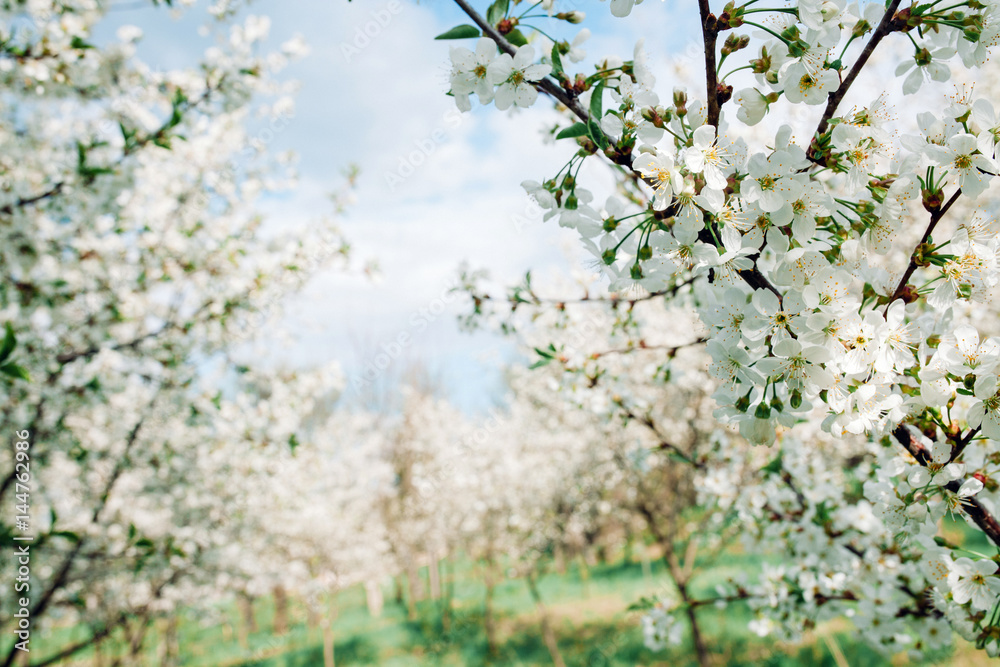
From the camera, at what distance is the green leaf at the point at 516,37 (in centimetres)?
120

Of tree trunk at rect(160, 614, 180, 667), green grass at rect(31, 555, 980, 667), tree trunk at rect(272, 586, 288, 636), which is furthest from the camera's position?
tree trunk at rect(272, 586, 288, 636)

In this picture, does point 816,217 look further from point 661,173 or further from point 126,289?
point 126,289

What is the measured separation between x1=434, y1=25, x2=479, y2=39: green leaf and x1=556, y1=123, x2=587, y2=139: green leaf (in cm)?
31

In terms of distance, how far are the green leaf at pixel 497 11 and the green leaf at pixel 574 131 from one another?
344 millimetres

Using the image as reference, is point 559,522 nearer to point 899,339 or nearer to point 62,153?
point 62,153

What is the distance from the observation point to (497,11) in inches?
46.6

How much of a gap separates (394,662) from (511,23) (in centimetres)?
1183

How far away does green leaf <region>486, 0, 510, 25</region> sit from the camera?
1.18 m

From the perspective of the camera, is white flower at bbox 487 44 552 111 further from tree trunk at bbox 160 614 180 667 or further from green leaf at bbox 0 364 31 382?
tree trunk at bbox 160 614 180 667

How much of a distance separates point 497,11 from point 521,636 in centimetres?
1155

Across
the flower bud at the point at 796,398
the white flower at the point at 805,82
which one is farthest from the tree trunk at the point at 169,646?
the white flower at the point at 805,82

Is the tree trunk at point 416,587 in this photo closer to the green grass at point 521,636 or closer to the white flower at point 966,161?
the green grass at point 521,636

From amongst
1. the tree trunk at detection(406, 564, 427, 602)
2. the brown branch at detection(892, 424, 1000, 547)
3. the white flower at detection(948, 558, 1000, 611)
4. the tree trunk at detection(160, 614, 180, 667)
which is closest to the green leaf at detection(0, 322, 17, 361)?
the brown branch at detection(892, 424, 1000, 547)

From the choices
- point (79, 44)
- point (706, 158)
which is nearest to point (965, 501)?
point (706, 158)
